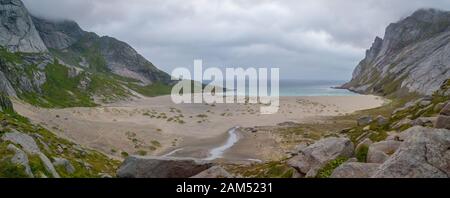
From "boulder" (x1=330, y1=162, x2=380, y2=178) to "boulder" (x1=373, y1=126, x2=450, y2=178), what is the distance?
199 centimetres

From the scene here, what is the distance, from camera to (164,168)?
23.7 meters

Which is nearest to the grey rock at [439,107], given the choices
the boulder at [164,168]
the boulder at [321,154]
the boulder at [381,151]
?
the boulder at [381,151]

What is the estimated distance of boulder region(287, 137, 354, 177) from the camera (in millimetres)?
22219

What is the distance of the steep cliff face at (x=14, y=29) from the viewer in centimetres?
18112

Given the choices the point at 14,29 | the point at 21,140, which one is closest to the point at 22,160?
the point at 21,140

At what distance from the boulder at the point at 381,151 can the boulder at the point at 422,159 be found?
3.27 meters

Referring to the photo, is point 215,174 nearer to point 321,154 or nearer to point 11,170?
point 321,154

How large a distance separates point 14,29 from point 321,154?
199685 millimetres

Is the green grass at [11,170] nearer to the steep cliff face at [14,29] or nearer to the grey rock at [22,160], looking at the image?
the grey rock at [22,160]

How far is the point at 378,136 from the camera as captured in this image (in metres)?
28.8

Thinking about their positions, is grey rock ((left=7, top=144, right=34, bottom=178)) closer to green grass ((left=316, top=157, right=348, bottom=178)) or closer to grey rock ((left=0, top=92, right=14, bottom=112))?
green grass ((left=316, top=157, right=348, bottom=178))

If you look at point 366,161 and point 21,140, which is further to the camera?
point 21,140

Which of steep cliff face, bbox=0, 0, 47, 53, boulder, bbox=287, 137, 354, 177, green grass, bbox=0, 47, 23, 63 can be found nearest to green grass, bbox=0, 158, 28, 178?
boulder, bbox=287, 137, 354, 177
